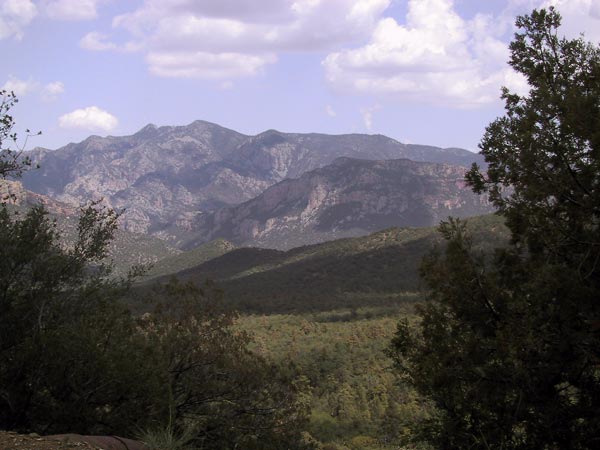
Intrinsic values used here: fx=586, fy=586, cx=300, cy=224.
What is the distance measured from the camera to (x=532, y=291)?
11227 millimetres

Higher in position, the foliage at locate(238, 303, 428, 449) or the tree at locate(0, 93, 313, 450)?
the tree at locate(0, 93, 313, 450)

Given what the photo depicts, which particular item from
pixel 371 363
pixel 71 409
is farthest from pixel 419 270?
pixel 371 363

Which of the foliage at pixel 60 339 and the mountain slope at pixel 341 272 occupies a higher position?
the foliage at pixel 60 339

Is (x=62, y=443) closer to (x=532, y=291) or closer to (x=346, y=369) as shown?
(x=532, y=291)

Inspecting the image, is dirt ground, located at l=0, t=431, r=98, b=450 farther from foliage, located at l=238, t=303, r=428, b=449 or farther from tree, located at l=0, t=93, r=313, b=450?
foliage, located at l=238, t=303, r=428, b=449

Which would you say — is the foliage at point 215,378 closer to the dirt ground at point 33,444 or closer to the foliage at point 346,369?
the dirt ground at point 33,444

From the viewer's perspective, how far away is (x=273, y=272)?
134875 millimetres

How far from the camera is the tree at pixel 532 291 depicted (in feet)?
34.6

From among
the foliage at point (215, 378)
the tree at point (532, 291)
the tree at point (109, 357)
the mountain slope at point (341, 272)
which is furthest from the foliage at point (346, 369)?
the tree at point (532, 291)

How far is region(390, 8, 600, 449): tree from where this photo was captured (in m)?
10.5

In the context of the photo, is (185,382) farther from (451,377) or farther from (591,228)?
(591,228)

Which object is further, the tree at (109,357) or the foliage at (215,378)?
the foliage at (215,378)

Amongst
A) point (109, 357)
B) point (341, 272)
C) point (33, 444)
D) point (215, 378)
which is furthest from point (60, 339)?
point (341, 272)

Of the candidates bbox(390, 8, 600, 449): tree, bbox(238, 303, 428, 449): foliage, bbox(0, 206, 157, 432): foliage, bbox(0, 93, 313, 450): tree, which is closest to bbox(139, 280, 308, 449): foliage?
bbox(0, 93, 313, 450): tree
